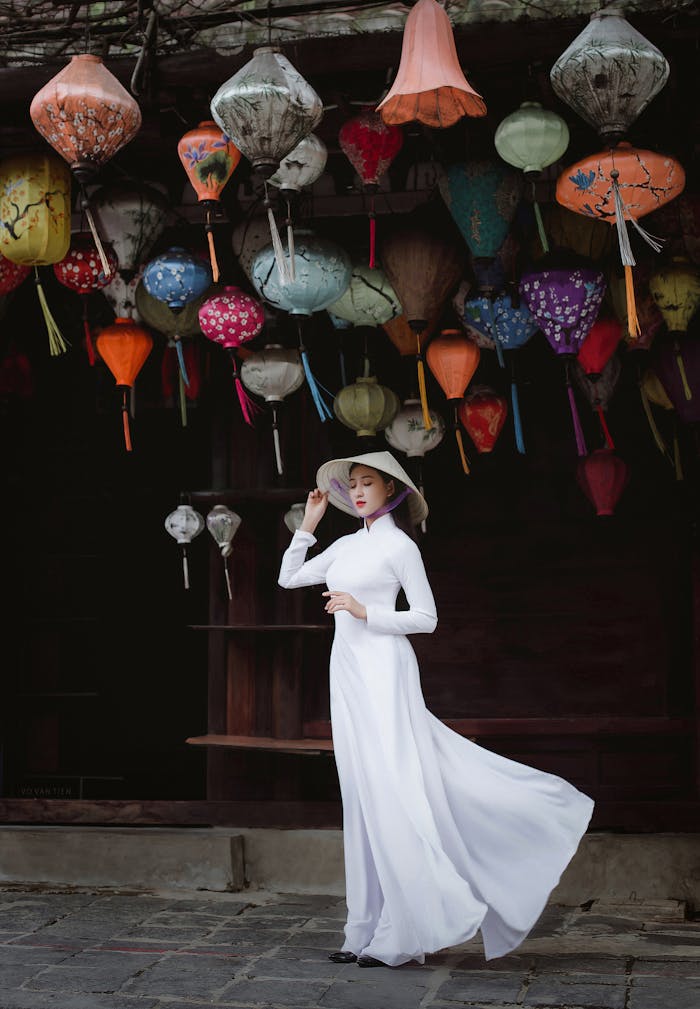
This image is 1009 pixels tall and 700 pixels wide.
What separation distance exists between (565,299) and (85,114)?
86.9 inches

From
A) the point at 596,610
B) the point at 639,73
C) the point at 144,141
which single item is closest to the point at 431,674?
the point at 596,610

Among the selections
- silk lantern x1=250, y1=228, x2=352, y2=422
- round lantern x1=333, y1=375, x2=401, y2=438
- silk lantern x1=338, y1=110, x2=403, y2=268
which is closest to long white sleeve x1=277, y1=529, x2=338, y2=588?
silk lantern x1=250, y1=228, x2=352, y2=422

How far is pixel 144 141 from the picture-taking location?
5.66 metres

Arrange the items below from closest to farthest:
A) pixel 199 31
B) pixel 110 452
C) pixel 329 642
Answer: pixel 199 31 < pixel 329 642 < pixel 110 452

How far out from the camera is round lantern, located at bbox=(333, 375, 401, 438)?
6066 millimetres

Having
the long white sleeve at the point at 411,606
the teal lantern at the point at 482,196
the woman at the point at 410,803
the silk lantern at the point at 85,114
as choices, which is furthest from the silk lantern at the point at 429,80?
the long white sleeve at the point at 411,606

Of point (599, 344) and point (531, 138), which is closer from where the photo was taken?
point (531, 138)

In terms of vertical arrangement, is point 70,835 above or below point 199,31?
below

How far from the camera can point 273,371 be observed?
5.89 meters

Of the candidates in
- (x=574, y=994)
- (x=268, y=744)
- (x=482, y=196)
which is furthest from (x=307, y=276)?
(x=574, y=994)

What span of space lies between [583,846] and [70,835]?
2.98 metres

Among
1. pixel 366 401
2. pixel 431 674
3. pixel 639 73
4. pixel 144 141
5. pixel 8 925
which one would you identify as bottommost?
pixel 8 925

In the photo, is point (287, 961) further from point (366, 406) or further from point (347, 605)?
point (366, 406)

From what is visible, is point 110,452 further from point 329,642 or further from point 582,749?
point 582,749
